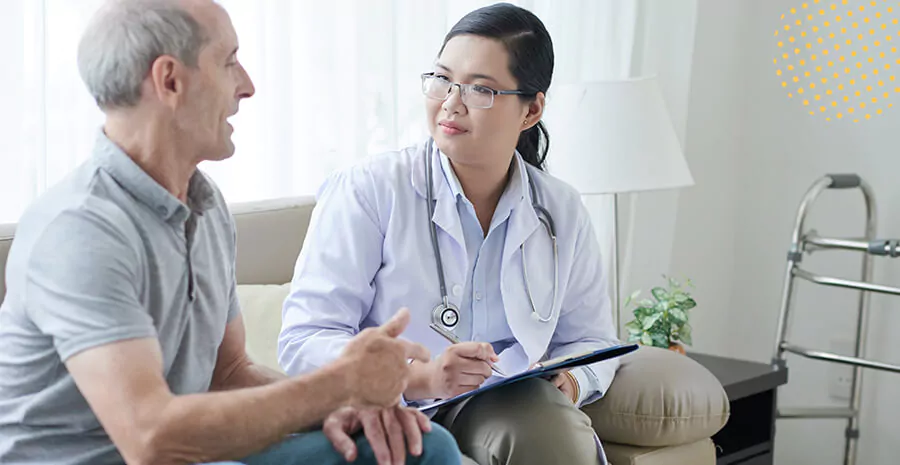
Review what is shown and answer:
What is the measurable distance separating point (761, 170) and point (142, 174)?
2754 mm

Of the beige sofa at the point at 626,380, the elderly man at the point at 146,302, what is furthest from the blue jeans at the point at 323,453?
the beige sofa at the point at 626,380

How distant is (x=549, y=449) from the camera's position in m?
1.71

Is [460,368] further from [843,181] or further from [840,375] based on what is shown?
[840,375]

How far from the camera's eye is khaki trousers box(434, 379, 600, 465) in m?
1.71

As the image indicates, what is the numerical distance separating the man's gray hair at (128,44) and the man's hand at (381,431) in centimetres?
46

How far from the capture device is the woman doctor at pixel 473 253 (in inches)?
70.7

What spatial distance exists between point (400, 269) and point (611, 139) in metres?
0.94

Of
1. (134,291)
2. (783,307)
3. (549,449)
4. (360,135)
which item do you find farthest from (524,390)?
(783,307)

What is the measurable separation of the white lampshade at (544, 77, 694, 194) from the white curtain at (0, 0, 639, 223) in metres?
0.35

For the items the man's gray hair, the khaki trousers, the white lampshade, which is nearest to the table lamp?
the white lampshade

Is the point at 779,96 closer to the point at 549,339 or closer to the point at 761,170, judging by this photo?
the point at 761,170

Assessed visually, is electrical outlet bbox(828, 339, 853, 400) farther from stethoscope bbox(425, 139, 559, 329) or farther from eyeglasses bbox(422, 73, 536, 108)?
eyeglasses bbox(422, 73, 536, 108)

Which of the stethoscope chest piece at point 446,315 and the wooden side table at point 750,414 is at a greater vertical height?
the stethoscope chest piece at point 446,315

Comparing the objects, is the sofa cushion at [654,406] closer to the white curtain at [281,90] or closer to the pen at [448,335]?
the pen at [448,335]
